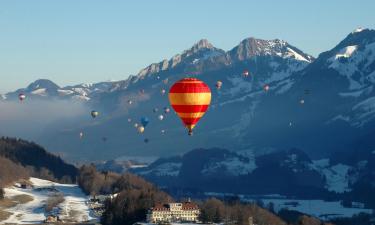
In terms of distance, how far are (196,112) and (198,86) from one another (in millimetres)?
3643

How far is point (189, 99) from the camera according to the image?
159500 millimetres

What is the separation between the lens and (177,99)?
160m

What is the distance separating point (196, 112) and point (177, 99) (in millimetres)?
3302

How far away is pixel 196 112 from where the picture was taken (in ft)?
529

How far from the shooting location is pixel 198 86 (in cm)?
16075

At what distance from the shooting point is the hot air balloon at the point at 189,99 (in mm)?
159500

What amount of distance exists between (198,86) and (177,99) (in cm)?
344

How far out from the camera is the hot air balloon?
6280 inches
